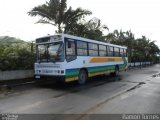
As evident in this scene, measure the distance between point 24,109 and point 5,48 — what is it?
8.85m

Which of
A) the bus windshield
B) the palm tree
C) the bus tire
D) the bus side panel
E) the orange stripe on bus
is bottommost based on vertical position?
the bus tire

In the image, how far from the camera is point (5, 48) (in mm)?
15180

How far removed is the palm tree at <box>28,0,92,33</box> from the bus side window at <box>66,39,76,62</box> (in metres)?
7.78

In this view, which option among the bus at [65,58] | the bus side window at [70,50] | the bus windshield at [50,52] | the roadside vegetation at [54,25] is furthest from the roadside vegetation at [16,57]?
the bus side window at [70,50]

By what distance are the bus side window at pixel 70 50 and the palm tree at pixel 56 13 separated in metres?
7.78

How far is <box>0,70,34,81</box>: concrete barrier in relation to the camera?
13.5 m

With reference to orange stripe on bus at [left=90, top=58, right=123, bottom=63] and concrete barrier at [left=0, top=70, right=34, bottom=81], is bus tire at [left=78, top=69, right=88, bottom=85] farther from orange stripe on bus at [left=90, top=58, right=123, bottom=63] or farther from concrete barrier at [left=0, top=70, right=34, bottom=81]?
concrete barrier at [left=0, top=70, right=34, bottom=81]

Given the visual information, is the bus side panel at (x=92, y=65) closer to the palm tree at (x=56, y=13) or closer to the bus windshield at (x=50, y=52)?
the bus windshield at (x=50, y=52)

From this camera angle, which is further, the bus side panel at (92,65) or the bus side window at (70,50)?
the bus side panel at (92,65)

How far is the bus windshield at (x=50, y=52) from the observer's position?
12.1 metres

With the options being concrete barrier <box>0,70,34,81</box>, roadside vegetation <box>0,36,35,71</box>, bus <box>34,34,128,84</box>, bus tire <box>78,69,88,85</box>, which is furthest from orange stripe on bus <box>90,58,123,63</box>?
concrete barrier <box>0,70,34,81</box>

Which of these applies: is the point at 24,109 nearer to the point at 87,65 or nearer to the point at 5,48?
the point at 87,65

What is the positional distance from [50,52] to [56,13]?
841 cm

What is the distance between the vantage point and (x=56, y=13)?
1998 cm
